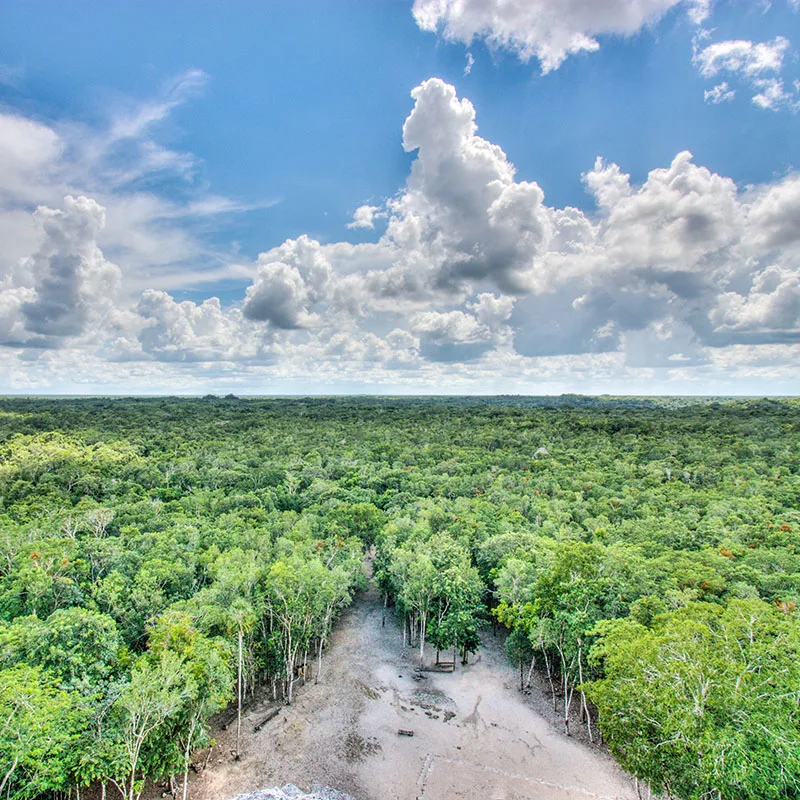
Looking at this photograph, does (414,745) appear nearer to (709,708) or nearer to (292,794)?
(292,794)

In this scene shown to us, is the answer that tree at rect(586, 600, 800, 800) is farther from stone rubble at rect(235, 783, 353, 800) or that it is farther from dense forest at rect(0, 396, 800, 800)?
stone rubble at rect(235, 783, 353, 800)

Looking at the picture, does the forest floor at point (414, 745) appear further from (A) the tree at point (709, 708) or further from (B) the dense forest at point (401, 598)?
(A) the tree at point (709, 708)

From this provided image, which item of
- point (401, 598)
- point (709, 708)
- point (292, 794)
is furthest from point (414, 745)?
point (709, 708)

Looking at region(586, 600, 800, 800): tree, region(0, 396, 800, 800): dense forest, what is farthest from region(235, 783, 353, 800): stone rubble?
region(586, 600, 800, 800): tree

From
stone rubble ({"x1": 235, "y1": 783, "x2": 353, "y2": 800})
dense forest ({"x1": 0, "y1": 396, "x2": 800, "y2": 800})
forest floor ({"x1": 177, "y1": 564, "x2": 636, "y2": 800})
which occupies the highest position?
dense forest ({"x1": 0, "y1": 396, "x2": 800, "y2": 800})

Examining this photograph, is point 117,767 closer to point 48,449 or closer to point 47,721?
point 47,721

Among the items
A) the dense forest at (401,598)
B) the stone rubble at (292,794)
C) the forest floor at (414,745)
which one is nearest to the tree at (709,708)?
the dense forest at (401,598)
